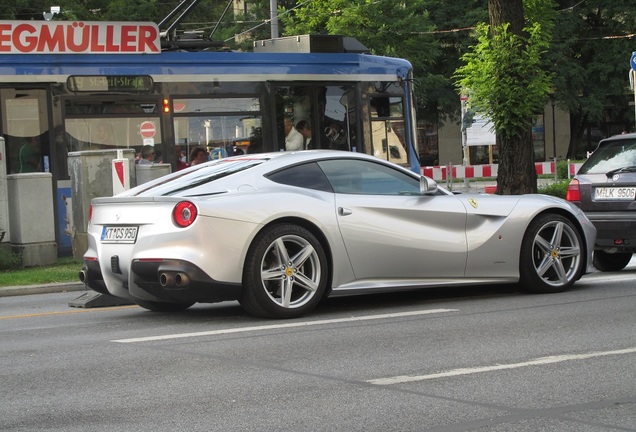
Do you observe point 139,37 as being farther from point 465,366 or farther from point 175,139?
point 465,366

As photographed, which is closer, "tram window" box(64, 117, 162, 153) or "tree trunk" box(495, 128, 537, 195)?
"tram window" box(64, 117, 162, 153)

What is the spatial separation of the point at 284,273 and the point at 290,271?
5 centimetres

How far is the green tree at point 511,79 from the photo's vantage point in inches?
744

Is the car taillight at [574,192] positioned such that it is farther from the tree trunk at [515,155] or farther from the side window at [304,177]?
the tree trunk at [515,155]

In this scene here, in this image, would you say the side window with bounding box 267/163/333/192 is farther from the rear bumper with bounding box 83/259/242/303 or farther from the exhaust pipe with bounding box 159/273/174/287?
the exhaust pipe with bounding box 159/273/174/287

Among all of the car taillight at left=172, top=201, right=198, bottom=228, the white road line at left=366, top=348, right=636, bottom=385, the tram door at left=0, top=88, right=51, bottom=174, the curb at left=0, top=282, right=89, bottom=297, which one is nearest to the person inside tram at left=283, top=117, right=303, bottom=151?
the tram door at left=0, top=88, right=51, bottom=174

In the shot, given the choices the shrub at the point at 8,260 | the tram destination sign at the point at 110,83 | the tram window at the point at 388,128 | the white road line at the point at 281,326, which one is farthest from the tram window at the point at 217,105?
the white road line at the point at 281,326

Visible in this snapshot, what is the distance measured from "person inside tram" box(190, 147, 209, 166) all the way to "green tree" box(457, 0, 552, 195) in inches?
204

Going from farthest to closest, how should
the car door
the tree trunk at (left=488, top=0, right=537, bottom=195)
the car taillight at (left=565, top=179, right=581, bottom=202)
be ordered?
1. the tree trunk at (left=488, top=0, right=537, bottom=195)
2. the car taillight at (left=565, top=179, right=581, bottom=202)
3. the car door

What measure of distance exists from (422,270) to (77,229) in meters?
7.97

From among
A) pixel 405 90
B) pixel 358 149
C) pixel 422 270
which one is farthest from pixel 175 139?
pixel 422 270

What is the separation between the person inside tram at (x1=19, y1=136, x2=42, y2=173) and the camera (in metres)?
16.3

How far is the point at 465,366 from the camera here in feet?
20.8

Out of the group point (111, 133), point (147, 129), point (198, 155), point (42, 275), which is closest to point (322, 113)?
point (198, 155)
